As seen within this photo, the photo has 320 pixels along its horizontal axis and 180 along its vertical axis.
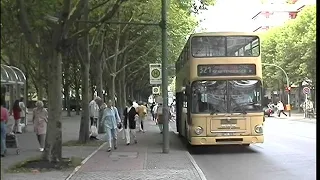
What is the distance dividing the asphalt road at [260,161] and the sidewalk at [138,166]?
1.73 feet

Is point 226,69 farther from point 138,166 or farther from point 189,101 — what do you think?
point 138,166

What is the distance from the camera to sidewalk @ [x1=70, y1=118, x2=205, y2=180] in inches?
447

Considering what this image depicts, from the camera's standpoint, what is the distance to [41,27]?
1345 cm

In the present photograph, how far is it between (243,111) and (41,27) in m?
6.99

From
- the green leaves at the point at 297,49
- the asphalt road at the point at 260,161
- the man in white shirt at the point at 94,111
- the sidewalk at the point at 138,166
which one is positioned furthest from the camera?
the green leaves at the point at 297,49

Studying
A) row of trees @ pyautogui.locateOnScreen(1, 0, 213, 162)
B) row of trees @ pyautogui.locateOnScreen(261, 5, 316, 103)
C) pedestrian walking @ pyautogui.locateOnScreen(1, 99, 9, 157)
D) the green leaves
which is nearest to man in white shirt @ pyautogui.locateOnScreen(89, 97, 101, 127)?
row of trees @ pyautogui.locateOnScreen(1, 0, 213, 162)

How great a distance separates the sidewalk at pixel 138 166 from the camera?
1136 cm

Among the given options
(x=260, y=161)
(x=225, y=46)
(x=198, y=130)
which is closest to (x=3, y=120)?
(x=260, y=161)

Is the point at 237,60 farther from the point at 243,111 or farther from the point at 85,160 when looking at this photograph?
the point at 85,160

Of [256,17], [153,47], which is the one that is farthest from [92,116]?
[256,17]

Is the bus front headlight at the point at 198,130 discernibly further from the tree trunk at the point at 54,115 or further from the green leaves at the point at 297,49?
the green leaves at the point at 297,49

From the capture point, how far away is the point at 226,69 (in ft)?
55.5

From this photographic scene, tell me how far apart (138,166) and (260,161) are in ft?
12.1

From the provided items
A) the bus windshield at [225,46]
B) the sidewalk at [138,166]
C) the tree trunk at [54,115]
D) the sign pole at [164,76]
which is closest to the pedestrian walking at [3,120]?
the sidewalk at [138,166]
